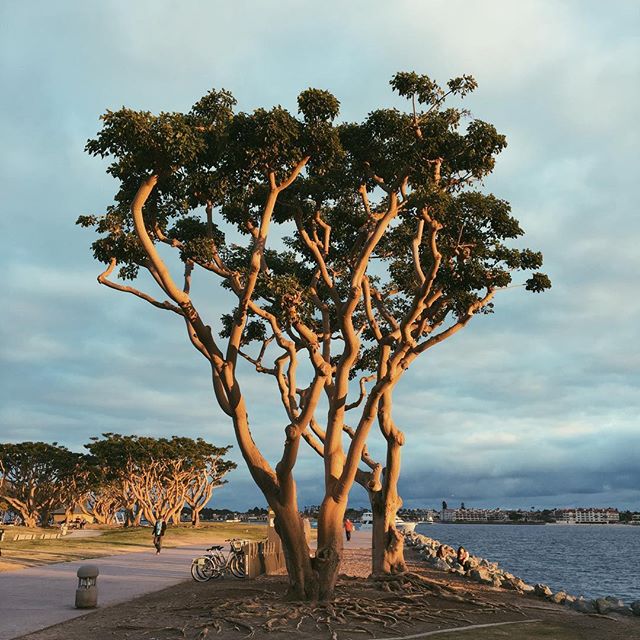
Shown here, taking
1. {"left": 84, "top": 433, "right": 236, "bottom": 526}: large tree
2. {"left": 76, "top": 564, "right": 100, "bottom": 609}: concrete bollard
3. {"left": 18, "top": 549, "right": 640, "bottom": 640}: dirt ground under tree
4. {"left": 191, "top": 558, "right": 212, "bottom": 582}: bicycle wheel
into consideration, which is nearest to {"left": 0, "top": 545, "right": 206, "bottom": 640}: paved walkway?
{"left": 76, "top": 564, "right": 100, "bottom": 609}: concrete bollard

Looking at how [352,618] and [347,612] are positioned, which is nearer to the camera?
[352,618]

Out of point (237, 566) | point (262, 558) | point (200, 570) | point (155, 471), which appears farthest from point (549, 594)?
point (155, 471)

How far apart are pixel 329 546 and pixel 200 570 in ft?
23.8

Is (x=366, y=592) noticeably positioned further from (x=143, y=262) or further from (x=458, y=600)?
(x=143, y=262)

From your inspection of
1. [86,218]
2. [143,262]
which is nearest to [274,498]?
[143,262]

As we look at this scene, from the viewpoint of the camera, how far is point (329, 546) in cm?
1673

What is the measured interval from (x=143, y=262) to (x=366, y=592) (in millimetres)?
9884

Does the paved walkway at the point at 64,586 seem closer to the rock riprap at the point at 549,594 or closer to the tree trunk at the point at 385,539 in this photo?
the tree trunk at the point at 385,539

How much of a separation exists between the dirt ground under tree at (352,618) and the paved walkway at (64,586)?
819 millimetres

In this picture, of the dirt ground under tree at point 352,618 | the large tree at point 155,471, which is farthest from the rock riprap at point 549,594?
the large tree at point 155,471

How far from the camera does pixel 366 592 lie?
712 inches

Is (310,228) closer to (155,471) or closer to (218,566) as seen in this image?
(218,566)

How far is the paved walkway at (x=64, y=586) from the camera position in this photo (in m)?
15.4

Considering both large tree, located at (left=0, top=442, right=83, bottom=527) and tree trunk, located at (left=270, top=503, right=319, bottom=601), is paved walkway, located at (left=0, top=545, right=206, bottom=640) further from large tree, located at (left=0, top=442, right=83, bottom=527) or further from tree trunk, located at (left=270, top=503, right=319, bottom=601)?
large tree, located at (left=0, top=442, right=83, bottom=527)
